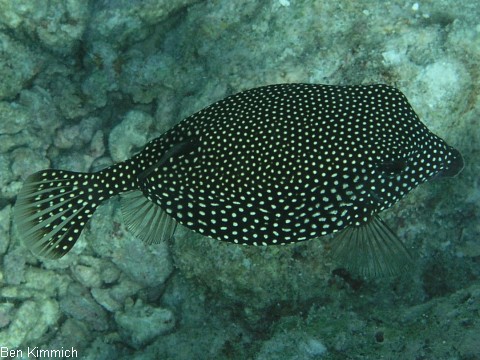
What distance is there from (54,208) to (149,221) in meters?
0.95

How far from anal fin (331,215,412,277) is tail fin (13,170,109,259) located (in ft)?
8.11

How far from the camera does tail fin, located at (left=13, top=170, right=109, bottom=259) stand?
4.11 metres

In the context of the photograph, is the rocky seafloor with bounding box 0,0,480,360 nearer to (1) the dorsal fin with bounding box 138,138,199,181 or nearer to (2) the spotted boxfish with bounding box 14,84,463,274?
(2) the spotted boxfish with bounding box 14,84,463,274

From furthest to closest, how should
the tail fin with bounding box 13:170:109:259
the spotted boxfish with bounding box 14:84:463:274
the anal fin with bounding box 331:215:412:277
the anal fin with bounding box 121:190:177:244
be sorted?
the anal fin with bounding box 121:190:177:244 < the tail fin with bounding box 13:170:109:259 < the anal fin with bounding box 331:215:412:277 < the spotted boxfish with bounding box 14:84:463:274

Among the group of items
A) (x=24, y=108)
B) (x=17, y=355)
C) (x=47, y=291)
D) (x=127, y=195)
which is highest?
(x=24, y=108)

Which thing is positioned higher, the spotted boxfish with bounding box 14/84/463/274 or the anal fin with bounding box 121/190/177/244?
the spotted boxfish with bounding box 14/84/463/274

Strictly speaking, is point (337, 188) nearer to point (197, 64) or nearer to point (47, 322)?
point (197, 64)

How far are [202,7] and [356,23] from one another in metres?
2.36

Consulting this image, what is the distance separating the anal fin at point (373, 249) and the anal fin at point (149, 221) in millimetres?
1764

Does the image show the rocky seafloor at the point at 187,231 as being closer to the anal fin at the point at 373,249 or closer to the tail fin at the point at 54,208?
the anal fin at the point at 373,249

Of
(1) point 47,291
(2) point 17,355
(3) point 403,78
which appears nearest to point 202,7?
(3) point 403,78

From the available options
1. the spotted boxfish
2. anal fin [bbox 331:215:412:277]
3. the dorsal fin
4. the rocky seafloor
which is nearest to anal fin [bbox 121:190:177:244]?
the spotted boxfish

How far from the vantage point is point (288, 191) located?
3.49 meters

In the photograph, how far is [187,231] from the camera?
17.2 ft
